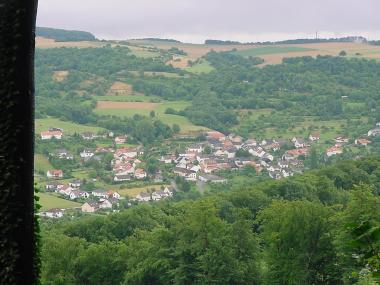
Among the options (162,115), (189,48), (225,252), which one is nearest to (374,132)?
(162,115)

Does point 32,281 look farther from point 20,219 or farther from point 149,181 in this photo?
point 149,181

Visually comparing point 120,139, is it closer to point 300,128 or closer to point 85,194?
point 300,128

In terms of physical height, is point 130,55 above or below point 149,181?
above

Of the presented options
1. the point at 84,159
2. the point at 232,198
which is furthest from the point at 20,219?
the point at 84,159

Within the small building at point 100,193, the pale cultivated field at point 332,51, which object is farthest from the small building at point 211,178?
→ the pale cultivated field at point 332,51

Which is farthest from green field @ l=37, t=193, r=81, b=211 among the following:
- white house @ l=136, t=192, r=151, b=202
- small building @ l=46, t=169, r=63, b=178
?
small building @ l=46, t=169, r=63, b=178
